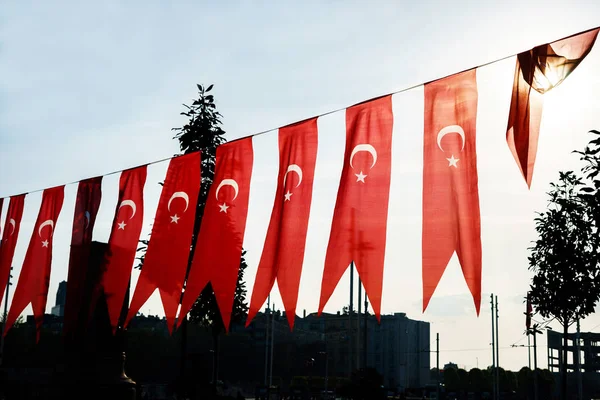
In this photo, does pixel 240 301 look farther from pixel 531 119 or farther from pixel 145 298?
pixel 531 119

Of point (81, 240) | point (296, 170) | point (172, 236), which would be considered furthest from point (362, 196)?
point (81, 240)

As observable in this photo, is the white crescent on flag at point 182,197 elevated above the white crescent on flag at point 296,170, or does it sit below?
below

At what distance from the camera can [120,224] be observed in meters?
19.1

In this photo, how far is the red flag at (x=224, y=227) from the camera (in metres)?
16.1

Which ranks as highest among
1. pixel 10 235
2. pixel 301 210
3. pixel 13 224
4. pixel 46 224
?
pixel 13 224

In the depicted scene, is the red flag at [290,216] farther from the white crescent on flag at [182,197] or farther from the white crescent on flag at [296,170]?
the white crescent on flag at [182,197]

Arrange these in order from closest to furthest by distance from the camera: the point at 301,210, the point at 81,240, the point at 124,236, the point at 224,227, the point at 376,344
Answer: the point at 301,210 → the point at 224,227 → the point at 124,236 → the point at 81,240 → the point at 376,344

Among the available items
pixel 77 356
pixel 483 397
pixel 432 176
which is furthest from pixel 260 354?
pixel 432 176

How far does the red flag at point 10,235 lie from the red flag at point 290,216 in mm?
10035

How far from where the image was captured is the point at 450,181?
12.8m

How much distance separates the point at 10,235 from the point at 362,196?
12.8 m

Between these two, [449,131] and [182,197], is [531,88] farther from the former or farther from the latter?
[182,197]

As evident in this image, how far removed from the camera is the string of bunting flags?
1241 cm

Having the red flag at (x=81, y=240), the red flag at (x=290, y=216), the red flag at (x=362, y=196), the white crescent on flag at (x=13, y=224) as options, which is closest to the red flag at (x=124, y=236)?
the red flag at (x=81, y=240)
